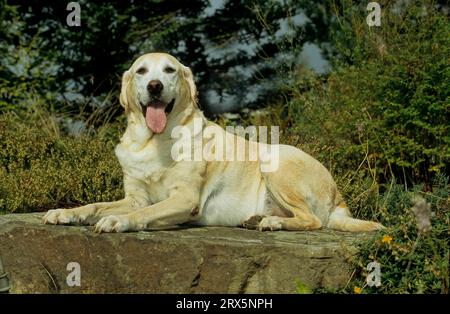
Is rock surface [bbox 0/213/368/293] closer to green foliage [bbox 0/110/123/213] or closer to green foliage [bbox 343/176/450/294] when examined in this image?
green foliage [bbox 343/176/450/294]

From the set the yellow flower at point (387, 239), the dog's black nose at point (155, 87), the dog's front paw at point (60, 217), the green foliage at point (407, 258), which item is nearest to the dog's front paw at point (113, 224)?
the dog's front paw at point (60, 217)

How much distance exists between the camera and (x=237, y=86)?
36.3ft

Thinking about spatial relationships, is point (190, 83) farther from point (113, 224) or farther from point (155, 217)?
point (113, 224)

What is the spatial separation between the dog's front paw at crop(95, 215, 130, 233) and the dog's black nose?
89cm

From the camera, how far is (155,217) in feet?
13.6

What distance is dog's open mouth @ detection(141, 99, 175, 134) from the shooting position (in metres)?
4.47

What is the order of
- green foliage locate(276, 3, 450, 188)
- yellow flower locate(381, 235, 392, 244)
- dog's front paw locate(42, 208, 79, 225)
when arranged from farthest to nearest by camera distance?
green foliage locate(276, 3, 450, 188) < dog's front paw locate(42, 208, 79, 225) < yellow flower locate(381, 235, 392, 244)

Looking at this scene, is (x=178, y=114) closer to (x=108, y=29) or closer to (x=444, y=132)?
(x=444, y=132)

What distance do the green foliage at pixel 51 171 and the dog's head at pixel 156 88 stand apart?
57.2 inches

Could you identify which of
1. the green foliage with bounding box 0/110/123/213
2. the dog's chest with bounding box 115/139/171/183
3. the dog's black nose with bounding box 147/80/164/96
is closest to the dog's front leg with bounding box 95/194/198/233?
the dog's chest with bounding box 115/139/171/183

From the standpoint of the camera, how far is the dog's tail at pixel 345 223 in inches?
179

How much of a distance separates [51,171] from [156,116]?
187 cm

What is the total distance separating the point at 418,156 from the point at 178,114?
2.91 meters
